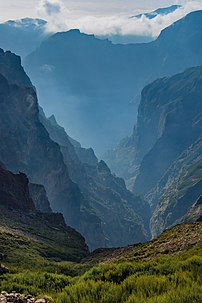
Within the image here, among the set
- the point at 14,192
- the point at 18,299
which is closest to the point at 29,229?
the point at 14,192

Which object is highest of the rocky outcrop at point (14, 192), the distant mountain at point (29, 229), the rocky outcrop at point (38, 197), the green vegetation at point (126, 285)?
the rocky outcrop at point (38, 197)

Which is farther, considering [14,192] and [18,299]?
[14,192]

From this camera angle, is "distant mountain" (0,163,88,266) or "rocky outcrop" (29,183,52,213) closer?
"distant mountain" (0,163,88,266)

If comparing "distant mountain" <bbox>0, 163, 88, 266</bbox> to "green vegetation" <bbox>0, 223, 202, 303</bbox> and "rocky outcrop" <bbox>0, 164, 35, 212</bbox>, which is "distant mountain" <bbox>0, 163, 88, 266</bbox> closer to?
"rocky outcrop" <bbox>0, 164, 35, 212</bbox>

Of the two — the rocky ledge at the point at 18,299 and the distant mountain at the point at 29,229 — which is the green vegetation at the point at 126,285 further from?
the distant mountain at the point at 29,229

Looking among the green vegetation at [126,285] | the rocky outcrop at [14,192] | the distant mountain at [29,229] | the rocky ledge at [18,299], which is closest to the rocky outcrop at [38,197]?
the rocky outcrop at [14,192]

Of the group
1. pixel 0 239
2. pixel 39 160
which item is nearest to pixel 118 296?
pixel 0 239

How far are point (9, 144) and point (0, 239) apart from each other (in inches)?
Result: 4647

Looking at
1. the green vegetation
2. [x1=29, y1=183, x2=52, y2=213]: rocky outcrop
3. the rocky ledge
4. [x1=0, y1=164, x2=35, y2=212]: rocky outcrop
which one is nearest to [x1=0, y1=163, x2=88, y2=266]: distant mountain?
[x1=0, y1=164, x2=35, y2=212]: rocky outcrop

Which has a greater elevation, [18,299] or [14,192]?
[14,192]

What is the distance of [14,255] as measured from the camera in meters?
46.4

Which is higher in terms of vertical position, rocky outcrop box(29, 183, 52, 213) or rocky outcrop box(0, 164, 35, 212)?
rocky outcrop box(29, 183, 52, 213)

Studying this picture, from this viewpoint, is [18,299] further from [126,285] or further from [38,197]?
[38,197]

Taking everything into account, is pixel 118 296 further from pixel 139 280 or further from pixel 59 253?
pixel 59 253
